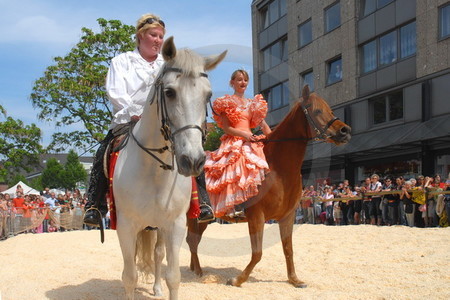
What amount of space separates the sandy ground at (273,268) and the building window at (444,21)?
11136mm

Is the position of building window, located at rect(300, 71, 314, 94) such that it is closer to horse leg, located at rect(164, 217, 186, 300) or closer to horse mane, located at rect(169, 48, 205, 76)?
horse leg, located at rect(164, 217, 186, 300)

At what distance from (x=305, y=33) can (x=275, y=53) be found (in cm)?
307

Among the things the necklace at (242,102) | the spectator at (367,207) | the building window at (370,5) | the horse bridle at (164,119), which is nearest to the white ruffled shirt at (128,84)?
the horse bridle at (164,119)

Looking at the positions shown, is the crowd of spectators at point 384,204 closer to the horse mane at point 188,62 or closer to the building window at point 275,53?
the horse mane at point 188,62

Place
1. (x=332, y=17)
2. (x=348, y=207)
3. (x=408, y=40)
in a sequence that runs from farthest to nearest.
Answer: (x=332, y=17), (x=408, y=40), (x=348, y=207)

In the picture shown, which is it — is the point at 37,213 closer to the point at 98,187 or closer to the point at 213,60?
the point at 98,187

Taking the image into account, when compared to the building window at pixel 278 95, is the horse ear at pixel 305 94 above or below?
below

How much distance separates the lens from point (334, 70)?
2691cm

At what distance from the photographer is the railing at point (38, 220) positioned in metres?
17.4

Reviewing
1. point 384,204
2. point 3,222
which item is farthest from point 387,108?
point 3,222

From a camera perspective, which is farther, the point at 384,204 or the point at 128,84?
the point at 384,204

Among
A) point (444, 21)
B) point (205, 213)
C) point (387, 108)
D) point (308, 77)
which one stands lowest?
point (205, 213)

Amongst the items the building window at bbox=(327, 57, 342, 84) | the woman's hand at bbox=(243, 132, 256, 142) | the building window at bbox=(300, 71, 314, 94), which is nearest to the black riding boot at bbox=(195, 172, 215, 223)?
the woman's hand at bbox=(243, 132, 256, 142)

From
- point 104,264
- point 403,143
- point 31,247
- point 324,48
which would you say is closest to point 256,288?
point 104,264
